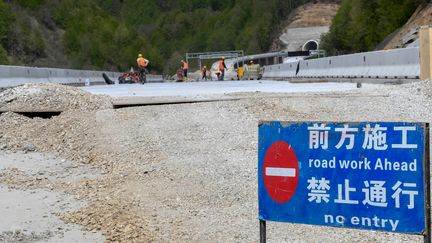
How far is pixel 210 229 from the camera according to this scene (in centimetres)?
668

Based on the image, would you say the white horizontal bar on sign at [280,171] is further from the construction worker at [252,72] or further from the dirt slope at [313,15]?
the dirt slope at [313,15]

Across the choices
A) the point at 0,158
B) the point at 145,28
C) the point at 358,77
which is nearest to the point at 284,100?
the point at 0,158

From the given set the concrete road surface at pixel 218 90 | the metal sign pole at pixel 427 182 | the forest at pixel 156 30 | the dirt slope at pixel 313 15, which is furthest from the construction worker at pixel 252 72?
the dirt slope at pixel 313 15

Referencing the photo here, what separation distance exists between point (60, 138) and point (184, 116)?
86.3 inches

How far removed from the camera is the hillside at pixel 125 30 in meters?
69.4

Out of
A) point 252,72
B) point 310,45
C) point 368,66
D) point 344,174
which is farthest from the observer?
point 310,45

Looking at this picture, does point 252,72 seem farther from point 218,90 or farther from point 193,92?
point 193,92

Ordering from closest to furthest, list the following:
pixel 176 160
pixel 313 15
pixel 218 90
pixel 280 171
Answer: pixel 280 171 < pixel 176 160 < pixel 218 90 < pixel 313 15

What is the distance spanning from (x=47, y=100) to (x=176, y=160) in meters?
5.04

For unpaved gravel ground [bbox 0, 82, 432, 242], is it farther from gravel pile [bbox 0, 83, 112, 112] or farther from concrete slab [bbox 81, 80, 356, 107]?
concrete slab [bbox 81, 80, 356, 107]

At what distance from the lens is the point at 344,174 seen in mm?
4555

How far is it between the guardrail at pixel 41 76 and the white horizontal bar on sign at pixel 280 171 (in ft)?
55.1

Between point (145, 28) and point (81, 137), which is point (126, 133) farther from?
point (145, 28)

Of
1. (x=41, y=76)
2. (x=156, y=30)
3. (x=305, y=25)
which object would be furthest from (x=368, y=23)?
(x=156, y=30)
